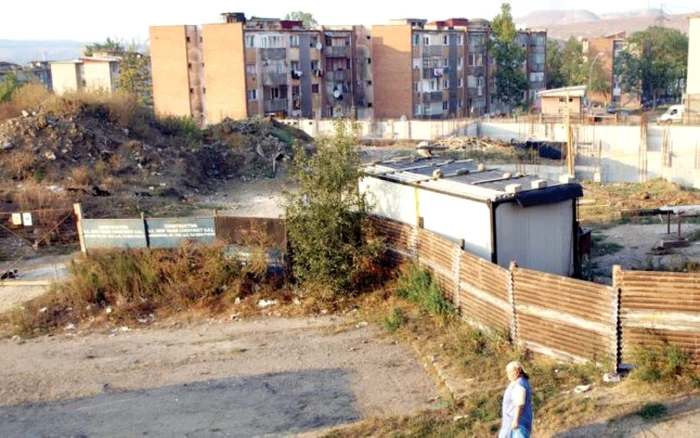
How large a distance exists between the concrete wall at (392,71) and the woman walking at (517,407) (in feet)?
201

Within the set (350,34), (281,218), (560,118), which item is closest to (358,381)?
(281,218)

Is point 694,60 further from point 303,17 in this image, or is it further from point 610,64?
point 303,17

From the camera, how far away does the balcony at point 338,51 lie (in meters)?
67.6

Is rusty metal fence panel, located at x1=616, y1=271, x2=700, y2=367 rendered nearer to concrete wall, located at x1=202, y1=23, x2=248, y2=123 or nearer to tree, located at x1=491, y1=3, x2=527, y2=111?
concrete wall, located at x1=202, y1=23, x2=248, y2=123

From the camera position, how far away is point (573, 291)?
9.31 metres

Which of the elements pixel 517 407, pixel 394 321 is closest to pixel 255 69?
pixel 394 321

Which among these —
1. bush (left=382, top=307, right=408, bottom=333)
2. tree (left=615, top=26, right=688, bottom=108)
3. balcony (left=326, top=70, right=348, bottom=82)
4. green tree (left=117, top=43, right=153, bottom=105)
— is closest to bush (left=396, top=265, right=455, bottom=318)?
bush (left=382, top=307, right=408, bottom=333)

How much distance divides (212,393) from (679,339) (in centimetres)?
582

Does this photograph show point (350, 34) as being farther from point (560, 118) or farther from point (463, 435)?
point (463, 435)

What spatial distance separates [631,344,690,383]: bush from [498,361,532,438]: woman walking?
6.82 feet

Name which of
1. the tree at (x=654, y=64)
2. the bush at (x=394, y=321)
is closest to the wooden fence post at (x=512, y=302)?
the bush at (x=394, y=321)

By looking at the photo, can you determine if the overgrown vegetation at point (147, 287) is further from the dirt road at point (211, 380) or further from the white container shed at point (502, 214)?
the white container shed at point (502, 214)

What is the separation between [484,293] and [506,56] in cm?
6920

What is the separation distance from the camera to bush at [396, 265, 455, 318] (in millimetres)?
12062
